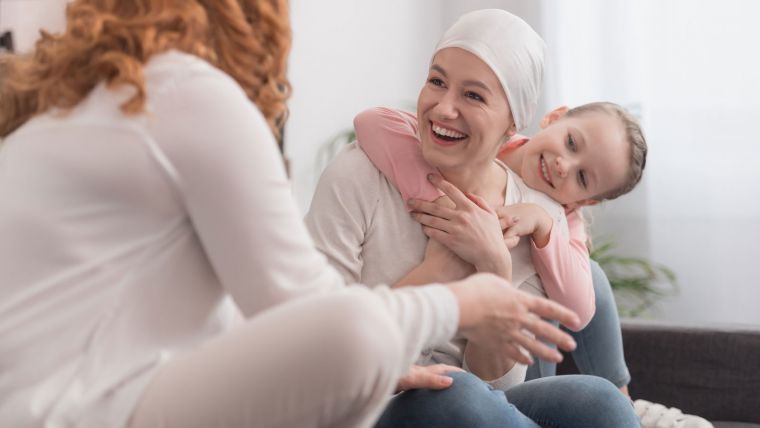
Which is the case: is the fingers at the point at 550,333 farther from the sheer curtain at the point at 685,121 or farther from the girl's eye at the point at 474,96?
the sheer curtain at the point at 685,121

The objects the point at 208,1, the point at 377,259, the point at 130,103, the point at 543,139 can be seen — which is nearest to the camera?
the point at 130,103

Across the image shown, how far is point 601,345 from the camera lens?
2.21 m

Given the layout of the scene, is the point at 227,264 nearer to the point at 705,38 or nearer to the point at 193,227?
the point at 193,227

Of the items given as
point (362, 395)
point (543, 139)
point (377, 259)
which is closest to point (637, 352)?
point (543, 139)

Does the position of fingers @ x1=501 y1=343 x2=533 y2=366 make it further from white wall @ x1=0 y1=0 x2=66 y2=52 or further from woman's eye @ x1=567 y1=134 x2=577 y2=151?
white wall @ x1=0 y1=0 x2=66 y2=52

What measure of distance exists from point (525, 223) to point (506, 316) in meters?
0.61

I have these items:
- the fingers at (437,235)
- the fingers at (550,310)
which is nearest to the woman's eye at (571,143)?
the fingers at (437,235)

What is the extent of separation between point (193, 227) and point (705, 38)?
9.54ft

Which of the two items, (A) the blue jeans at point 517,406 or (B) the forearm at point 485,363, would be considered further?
(B) the forearm at point 485,363

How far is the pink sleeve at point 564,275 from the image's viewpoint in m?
1.85

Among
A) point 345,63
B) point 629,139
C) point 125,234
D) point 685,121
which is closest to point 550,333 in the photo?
point 125,234

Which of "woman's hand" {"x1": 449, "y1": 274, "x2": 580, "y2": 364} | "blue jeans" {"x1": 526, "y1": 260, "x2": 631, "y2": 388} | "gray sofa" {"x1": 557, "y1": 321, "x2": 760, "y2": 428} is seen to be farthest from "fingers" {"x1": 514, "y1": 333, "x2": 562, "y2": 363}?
"gray sofa" {"x1": 557, "y1": 321, "x2": 760, "y2": 428}

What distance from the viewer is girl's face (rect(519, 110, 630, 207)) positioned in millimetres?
1966

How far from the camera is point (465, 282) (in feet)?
4.07
